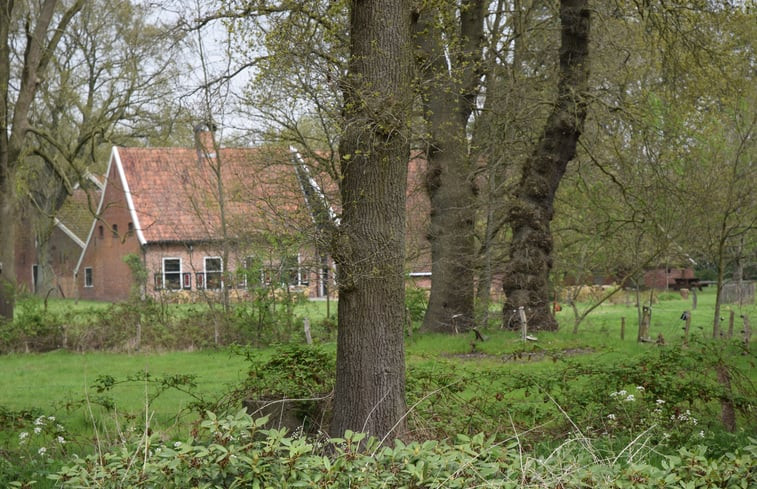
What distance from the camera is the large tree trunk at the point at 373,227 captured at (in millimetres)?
6910

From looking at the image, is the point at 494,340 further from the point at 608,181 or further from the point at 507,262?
the point at 608,181

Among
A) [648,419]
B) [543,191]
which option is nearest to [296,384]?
[648,419]

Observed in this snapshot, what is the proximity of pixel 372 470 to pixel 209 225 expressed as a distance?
19.1m

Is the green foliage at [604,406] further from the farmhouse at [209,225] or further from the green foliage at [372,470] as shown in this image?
the green foliage at [372,470]

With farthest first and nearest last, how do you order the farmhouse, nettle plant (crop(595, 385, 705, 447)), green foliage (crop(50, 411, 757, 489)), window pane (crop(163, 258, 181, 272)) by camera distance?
window pane (crop(163, 258, 181, 272))
the farmhouse
nettle plant (crop(595, 385, 705, 447))
green foliage (crop(50, 411, 757, 489))

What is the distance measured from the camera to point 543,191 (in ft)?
55.1

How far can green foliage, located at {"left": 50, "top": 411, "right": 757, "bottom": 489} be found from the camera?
423cm

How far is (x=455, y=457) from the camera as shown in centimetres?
→ 442

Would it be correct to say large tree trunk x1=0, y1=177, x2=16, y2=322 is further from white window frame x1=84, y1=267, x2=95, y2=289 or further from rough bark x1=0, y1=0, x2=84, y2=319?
white window frame x1=84, y1=267, x2=95, y2=289

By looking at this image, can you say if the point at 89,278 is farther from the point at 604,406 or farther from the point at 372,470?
the point at 372,470

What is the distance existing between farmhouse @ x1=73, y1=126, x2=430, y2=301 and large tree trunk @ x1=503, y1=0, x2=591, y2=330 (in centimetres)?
193

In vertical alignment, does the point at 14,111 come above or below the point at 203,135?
above

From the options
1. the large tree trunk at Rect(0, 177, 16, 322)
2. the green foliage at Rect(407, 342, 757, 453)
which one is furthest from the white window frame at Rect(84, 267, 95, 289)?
the green foliage at Rect(407, 342, 757, 453)

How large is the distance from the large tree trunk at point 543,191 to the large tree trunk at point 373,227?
917 cm
